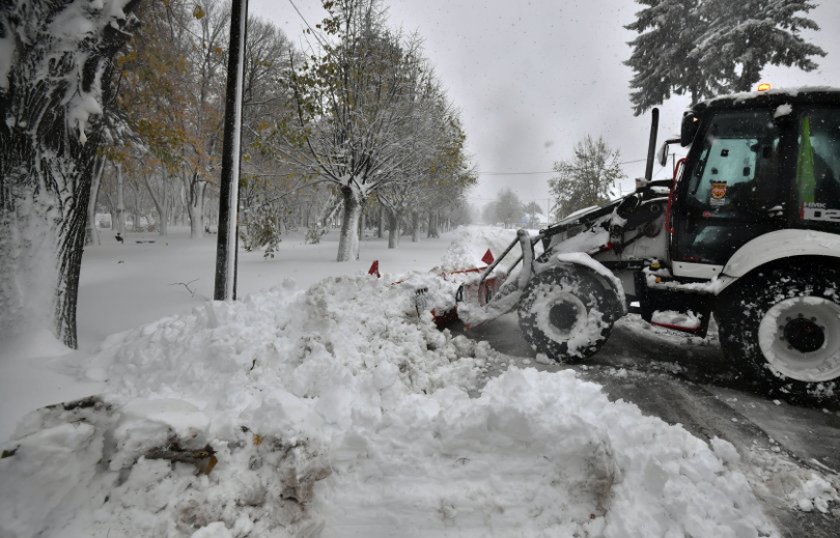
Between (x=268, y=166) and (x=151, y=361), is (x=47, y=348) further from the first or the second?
(x=268, y=166)

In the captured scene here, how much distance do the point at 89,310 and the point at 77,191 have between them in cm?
242

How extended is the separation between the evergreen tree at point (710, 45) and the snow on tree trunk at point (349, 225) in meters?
13.5

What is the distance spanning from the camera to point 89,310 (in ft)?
17.9

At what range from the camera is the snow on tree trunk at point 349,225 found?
42.3ft

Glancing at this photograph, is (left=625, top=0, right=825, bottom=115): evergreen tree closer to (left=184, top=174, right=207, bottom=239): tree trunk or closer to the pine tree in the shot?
the pine tree

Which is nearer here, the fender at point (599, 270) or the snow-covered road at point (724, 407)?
the snow-covered road at point (724, 407)

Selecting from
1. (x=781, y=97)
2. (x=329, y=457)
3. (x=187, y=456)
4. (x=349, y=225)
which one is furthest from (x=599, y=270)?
(x=349, y=225)

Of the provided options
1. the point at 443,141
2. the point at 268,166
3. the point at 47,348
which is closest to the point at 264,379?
the point at 47,348

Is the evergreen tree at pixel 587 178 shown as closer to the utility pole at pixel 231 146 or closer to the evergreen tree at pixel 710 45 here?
the evergreen tree at pixel 710 45

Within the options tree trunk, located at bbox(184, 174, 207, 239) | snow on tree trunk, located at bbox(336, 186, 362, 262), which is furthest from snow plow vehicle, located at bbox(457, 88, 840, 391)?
tree trunk, located at bbox(184, 174, 207, 239)

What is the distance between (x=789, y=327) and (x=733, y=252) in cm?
83

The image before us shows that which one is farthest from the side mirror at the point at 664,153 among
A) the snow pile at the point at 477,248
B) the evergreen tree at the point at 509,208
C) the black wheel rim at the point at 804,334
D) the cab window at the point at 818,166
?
the evergreen tree at the point at 509,208

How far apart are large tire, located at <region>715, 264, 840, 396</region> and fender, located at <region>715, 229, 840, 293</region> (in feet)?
0.43

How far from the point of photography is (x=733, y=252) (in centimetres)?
402
